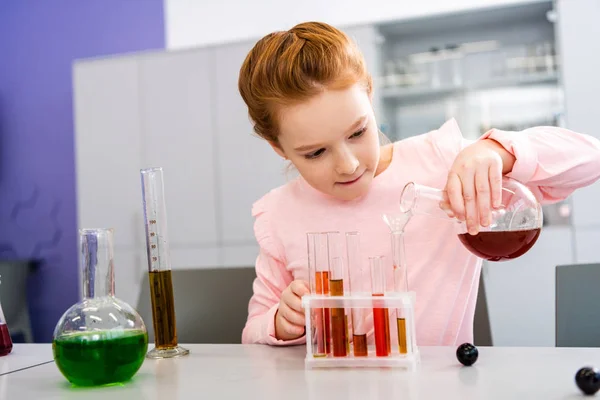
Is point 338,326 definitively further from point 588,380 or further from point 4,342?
point 4,342

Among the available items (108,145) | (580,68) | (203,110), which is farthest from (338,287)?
(108,145)

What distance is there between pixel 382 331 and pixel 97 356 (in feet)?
1.20

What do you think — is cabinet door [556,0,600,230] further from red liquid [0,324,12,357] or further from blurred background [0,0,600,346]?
red liquid [0,324,12,357]

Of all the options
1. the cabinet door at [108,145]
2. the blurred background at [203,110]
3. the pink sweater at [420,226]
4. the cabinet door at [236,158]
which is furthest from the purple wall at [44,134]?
the pink sweater at [420,226]

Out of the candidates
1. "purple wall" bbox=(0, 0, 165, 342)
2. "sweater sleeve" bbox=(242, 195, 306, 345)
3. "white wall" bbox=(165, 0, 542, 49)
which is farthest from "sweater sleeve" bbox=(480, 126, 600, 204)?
"purple wall" bbox=(0, 0, 165, 342)

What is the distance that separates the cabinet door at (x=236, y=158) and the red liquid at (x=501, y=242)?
2652 mm

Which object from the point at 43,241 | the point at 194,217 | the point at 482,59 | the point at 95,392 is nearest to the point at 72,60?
the point at 43,241

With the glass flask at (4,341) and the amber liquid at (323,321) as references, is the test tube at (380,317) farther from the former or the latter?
the glass flask at (4,341)

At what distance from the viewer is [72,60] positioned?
4258 millimetres

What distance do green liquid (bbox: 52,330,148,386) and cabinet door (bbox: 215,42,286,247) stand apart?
2692 mm

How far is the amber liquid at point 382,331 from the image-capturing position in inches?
33.1

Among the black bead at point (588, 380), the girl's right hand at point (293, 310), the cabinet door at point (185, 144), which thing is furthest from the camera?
the cabinet door at point (185, 144)

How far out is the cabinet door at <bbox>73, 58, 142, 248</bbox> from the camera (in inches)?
149

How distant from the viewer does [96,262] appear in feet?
2.81
